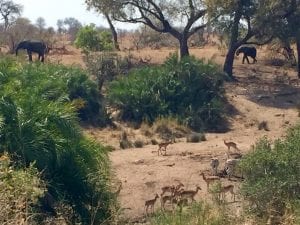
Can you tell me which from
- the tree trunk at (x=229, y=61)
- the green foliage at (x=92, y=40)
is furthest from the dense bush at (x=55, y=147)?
the green foliage at (x=92, y=40)

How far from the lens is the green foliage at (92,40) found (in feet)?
117

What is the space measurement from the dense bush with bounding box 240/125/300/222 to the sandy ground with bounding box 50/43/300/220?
943 millimetres

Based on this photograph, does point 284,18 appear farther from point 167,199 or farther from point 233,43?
point 167,199

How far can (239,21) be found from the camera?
Answer: 31906 millimetres

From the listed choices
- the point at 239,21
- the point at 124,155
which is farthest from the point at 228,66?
the point at 124,155

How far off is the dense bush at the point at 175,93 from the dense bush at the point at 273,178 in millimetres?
12623

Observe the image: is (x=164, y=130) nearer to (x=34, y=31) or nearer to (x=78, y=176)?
(x=78, y=176)

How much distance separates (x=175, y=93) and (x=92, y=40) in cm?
1015

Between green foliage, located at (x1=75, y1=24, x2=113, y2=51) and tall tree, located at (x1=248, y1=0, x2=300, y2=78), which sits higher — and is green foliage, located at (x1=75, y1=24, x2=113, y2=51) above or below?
below

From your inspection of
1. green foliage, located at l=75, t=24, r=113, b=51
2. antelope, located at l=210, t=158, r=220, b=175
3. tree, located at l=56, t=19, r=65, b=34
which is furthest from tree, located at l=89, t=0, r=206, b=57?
tree, located at l=56, t=19, r=65, b=34

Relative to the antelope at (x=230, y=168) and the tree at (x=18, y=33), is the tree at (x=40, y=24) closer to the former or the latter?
the tree at (x=18, y=33)

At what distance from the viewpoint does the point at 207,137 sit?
78.0 feet

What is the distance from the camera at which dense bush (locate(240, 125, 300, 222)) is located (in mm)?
12008

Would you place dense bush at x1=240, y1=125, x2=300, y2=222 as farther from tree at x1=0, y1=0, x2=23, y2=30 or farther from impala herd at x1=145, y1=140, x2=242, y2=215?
tree at x1=0, y1=0, x2=23, y2=30
